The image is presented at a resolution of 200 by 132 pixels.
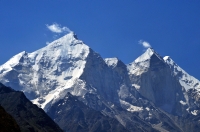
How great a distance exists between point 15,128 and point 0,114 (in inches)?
153

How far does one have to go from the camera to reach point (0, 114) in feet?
295

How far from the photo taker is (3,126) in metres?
86.4

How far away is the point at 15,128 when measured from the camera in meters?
89.9

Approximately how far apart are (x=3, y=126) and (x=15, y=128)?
3919 mm

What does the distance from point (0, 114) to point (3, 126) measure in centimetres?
415
